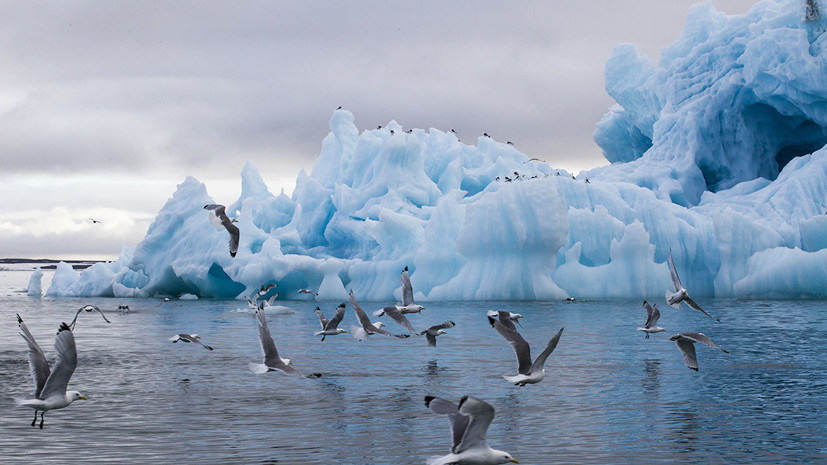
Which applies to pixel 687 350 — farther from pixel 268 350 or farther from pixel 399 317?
pixel 268 350

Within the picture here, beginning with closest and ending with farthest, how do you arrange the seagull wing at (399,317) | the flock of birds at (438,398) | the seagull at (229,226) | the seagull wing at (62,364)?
the flock of birds at (438,398) < the seagull wing at (62,364) < the seagull at (229,226) < the seagull wing at (399,317)

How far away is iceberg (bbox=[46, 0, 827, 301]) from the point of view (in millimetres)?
37156

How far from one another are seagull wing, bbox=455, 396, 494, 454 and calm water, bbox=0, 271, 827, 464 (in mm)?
2355

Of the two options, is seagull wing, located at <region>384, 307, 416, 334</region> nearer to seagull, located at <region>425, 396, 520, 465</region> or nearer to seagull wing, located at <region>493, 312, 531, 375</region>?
seagull wing, located at <region>493, 312, 531, 375</region>

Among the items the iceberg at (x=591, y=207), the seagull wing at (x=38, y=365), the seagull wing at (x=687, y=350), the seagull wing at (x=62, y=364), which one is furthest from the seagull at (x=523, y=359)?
the iceberg at (x=591, y=207)

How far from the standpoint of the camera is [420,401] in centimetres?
1408

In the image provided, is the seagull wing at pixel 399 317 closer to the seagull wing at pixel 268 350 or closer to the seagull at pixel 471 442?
the seagull wing at pixel 268 350

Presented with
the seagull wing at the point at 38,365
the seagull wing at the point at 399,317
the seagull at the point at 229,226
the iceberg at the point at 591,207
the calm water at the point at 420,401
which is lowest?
the calm water at the point at 420,401

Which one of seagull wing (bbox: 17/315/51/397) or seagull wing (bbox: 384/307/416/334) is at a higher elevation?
seagull wing (bbox: 384/307/416/334)

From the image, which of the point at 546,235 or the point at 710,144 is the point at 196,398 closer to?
the point at 546,235

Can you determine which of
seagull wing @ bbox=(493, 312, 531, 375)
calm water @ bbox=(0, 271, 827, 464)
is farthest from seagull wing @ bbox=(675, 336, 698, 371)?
seagull wing @ bbox=(493, 312, 531, 375)

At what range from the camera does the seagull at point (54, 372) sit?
9734 millimetres

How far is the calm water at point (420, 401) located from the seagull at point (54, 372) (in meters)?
0.63

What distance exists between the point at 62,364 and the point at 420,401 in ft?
19.0
